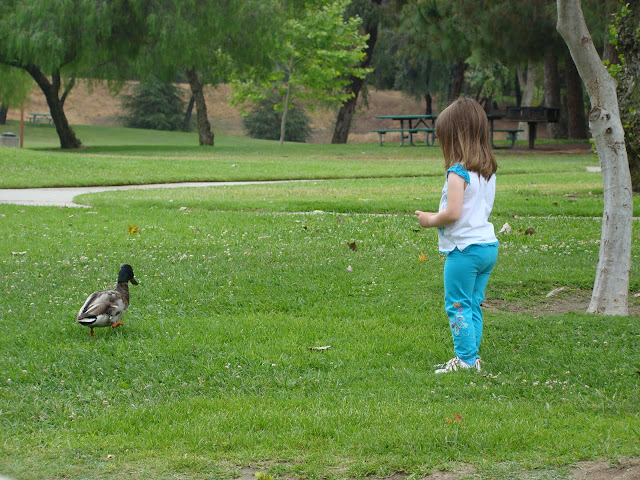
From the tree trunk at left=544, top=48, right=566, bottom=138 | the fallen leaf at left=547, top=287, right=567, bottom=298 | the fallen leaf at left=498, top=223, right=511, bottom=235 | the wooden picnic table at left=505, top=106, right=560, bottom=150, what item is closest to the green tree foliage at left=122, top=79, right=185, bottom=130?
the tree trunk at left=544, top=48, right=566, bottom=138

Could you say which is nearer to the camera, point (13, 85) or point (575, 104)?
point (13, 85)

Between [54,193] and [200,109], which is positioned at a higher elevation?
[200,109]

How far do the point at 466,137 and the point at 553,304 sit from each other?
8.16 ft

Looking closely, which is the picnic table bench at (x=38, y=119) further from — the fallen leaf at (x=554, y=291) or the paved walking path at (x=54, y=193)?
→ the fallen leaf at (x=554, y=291)

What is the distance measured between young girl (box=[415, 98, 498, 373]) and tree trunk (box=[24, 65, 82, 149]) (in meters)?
27.5

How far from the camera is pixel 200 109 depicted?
3534 centimetres

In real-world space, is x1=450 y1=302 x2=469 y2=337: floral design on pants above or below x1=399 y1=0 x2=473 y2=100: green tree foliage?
below

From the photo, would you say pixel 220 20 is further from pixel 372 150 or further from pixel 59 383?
pixel 59 383

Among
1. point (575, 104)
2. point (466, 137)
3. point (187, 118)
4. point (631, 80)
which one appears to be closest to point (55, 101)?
point (575, 104)

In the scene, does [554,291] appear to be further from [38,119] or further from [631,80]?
[38,119]

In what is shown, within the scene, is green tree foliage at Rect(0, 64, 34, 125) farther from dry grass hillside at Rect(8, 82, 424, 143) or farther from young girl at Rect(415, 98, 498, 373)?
young girl at Rect(415, 98, 498, 373)

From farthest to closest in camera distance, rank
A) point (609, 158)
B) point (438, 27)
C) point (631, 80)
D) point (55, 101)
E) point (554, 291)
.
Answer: point (438, 27) → point (55, 101) → point (631, 80) → point (554, 291) → point (609, 158)

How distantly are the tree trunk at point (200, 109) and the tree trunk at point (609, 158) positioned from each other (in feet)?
95.8

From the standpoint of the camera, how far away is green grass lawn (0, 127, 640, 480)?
3531mm
